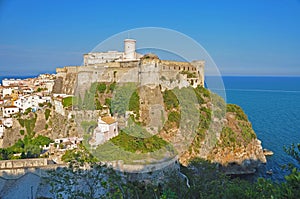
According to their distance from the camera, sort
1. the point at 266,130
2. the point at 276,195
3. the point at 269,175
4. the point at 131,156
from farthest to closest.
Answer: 1. the point at 266,130
2. the point at 269,175
3. the point at 131,156
4. the point at 276,195

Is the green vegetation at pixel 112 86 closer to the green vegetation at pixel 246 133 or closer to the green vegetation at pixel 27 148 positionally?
the green vegetation at pixel 27 148

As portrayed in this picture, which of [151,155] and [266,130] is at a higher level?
[151,155]

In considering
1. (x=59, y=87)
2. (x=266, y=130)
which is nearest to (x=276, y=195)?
(x=59, y=87)

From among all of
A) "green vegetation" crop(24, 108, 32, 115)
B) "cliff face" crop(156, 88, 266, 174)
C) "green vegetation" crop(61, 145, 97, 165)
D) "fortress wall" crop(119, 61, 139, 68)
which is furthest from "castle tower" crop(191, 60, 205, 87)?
"green vegetation" crop(24, 108, 32, 115)

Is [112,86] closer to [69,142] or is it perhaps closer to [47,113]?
[69,142]

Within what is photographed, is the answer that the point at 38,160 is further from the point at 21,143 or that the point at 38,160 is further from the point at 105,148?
the point at 21,143

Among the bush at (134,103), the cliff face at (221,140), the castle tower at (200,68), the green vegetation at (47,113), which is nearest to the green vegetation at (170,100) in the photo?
the cliff face at (221,140)
